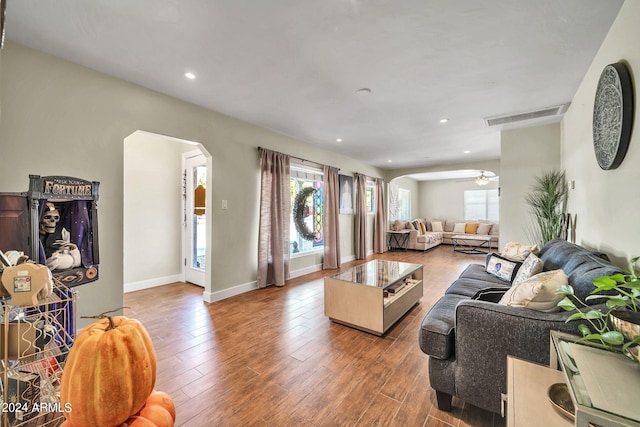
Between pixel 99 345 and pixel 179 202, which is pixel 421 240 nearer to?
pixel 179 202

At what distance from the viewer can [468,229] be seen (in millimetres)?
8930

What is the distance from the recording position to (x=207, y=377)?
6.13ft

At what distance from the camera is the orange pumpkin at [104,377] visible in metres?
0.72

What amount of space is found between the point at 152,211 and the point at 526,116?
5.58m

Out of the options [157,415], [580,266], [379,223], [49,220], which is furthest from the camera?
[379,223]

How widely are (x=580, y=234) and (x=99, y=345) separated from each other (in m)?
3.94

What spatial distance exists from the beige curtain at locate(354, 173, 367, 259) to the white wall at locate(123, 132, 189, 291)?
3.71 metres

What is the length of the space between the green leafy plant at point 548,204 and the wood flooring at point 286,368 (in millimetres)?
2025

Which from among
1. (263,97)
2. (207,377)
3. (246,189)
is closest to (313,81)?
(263,97)

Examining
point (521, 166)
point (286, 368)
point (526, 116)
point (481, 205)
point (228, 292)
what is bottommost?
point (286, 368)

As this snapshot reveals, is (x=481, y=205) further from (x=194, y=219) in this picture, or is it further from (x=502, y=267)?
(x=194, y=219)

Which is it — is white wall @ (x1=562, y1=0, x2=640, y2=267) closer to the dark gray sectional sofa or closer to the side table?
the dark gray sectional sofa

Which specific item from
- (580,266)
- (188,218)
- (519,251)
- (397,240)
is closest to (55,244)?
(188,218)

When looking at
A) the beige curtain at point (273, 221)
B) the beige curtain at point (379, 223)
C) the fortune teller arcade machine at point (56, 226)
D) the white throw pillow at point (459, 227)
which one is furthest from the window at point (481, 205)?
the fortune teller arcade machine at point (56, 226)
